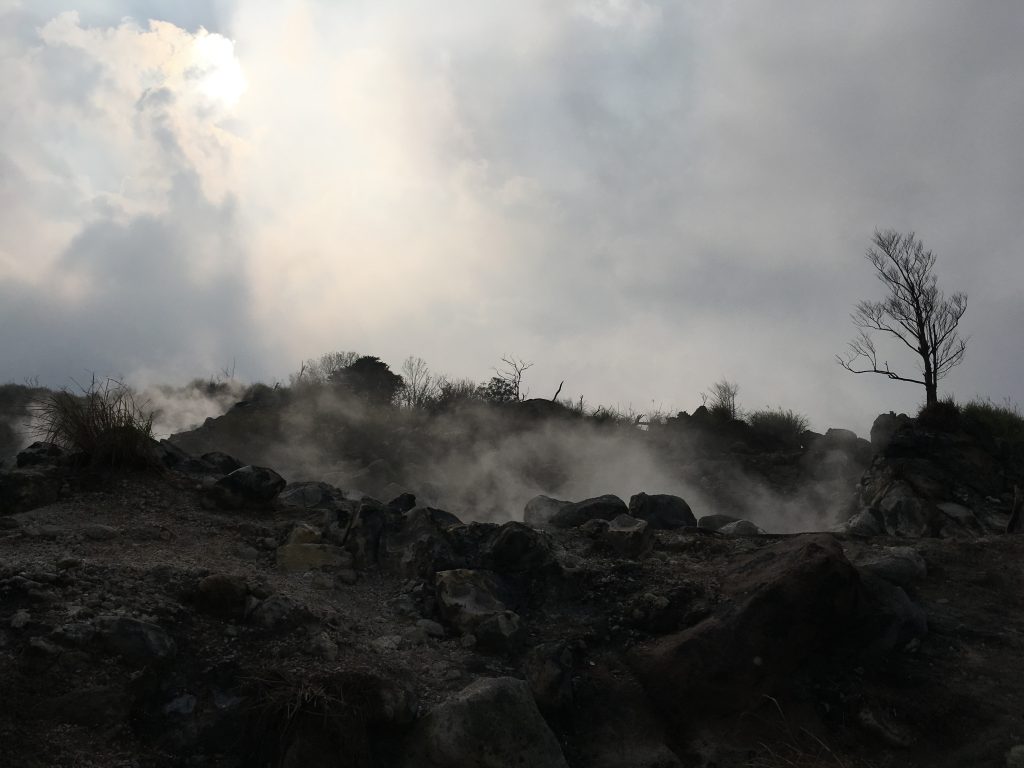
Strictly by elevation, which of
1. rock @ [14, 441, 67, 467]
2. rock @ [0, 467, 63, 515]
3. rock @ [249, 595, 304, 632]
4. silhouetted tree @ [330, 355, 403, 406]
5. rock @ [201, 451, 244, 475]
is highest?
silhouetted tree @ [330, 355, 403, 406]

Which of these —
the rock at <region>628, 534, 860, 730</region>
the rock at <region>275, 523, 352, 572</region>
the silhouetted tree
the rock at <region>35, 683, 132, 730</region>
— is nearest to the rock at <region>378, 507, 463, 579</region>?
the rock at <region>275, 523, 352, 572</region>

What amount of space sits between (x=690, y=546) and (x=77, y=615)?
480 cm

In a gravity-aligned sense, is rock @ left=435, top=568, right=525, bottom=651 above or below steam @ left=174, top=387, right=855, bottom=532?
below

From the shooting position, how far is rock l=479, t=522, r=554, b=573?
5.97 m

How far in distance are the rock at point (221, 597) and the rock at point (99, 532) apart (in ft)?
3.90

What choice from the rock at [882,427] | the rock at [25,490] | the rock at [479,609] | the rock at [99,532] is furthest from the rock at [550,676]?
the rock at [882,427]

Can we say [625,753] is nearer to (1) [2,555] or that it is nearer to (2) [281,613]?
(2) [281,613]

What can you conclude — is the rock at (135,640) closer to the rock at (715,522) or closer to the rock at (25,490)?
the rock at (25,490)

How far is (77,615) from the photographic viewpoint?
397cm

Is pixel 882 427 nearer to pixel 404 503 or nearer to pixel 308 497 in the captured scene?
pixel 404 503

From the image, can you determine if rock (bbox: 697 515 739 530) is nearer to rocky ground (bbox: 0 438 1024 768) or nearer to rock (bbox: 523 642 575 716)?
rocky ground (bbox: 0 438 1024 768)

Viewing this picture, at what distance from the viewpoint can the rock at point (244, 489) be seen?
21.7ft

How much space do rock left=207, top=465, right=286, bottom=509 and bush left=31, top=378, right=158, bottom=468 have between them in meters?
0.68

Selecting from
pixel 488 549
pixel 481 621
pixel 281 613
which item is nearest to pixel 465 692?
pixel 481 621
